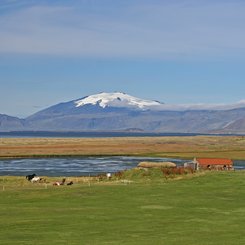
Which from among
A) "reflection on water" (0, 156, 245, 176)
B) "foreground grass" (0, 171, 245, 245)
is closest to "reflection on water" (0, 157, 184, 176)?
"reflection on water" (0, 156, 245, 176)

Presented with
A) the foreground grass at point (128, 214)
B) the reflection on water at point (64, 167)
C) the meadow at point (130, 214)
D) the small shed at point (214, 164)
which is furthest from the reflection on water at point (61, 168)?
the foreground grass at point (128, 214)

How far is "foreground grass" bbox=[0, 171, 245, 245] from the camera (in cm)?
2900

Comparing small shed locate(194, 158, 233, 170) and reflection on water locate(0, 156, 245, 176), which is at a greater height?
small shed locate(194, 158, 233, 170)

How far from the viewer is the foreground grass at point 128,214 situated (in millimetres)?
29000

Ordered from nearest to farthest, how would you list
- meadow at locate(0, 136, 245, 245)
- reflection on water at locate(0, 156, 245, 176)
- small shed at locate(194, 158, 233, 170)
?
meadow at locate(0, 136, 245, 245), small shed at locate(194, 158, 233, 170), reflection on water at locate(0, 156, 245, 176)

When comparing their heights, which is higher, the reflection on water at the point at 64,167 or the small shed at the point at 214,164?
the small shed at the point at 214,164

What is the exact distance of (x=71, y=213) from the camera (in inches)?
1478

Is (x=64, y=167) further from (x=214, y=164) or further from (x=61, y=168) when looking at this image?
(x=214, y=164)

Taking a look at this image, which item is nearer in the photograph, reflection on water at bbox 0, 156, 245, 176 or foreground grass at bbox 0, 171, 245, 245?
foreground grass at bbox 0, 171, 245, 245

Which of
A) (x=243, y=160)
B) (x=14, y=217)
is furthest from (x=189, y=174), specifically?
(x=243, y=160)

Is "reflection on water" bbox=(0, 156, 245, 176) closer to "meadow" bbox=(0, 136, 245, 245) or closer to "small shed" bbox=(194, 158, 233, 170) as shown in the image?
"small shed" bbox=(194, 158, 233, 170)

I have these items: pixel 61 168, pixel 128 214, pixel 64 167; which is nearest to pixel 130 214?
pixel 128 214

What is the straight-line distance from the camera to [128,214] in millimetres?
37188

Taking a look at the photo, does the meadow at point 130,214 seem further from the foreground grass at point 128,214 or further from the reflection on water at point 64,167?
the reflection on water at point 64,167
